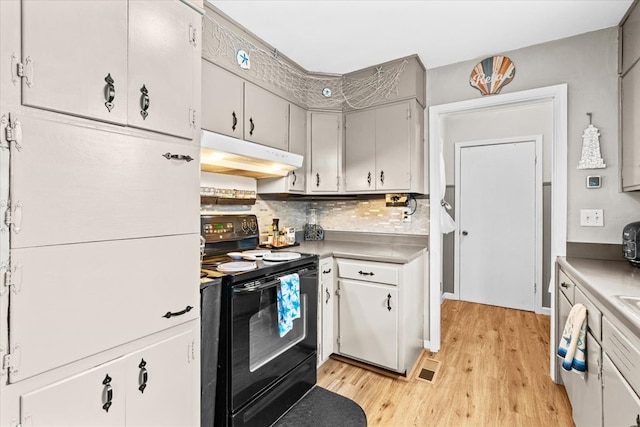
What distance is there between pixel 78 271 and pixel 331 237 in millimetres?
2386

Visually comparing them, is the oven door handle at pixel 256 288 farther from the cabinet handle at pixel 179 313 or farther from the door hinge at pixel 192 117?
the door hinge at pixel 192 117

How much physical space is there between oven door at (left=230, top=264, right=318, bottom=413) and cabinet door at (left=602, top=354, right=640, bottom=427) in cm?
148

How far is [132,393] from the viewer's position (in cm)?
113

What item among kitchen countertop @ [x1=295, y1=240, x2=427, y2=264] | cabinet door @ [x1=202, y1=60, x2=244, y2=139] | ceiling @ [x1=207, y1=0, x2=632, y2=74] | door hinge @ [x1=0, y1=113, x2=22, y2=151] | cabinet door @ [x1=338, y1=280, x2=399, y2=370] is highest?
ceiling @ [x1=207, y1=0, x2=632, y2=74]

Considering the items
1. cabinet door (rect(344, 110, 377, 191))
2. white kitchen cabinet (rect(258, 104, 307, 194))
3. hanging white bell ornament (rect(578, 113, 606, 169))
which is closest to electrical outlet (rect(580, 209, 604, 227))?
hanging white bell ornament (rect(578, 113, 606, 169))

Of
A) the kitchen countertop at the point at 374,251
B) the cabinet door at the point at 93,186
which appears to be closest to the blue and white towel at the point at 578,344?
the kitchen countertop at the point at 374,251

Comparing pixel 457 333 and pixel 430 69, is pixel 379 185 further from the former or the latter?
pixel 457 333

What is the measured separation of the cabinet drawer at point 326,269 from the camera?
2.30 metres

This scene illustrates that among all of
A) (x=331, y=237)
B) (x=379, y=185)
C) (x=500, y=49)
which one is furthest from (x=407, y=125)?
(x=331, y=237)

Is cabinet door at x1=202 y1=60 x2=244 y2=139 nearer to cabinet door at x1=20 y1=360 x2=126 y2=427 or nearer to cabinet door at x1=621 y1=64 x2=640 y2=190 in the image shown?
cabinet door at x1=20 y1=360 x2=126 y2=427

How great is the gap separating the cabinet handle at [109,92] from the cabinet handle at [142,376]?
0.94 metres

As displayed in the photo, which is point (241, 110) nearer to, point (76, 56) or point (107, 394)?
point (76, 56)

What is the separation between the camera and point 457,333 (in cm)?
305

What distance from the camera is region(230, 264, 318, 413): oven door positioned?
154 centimetres
